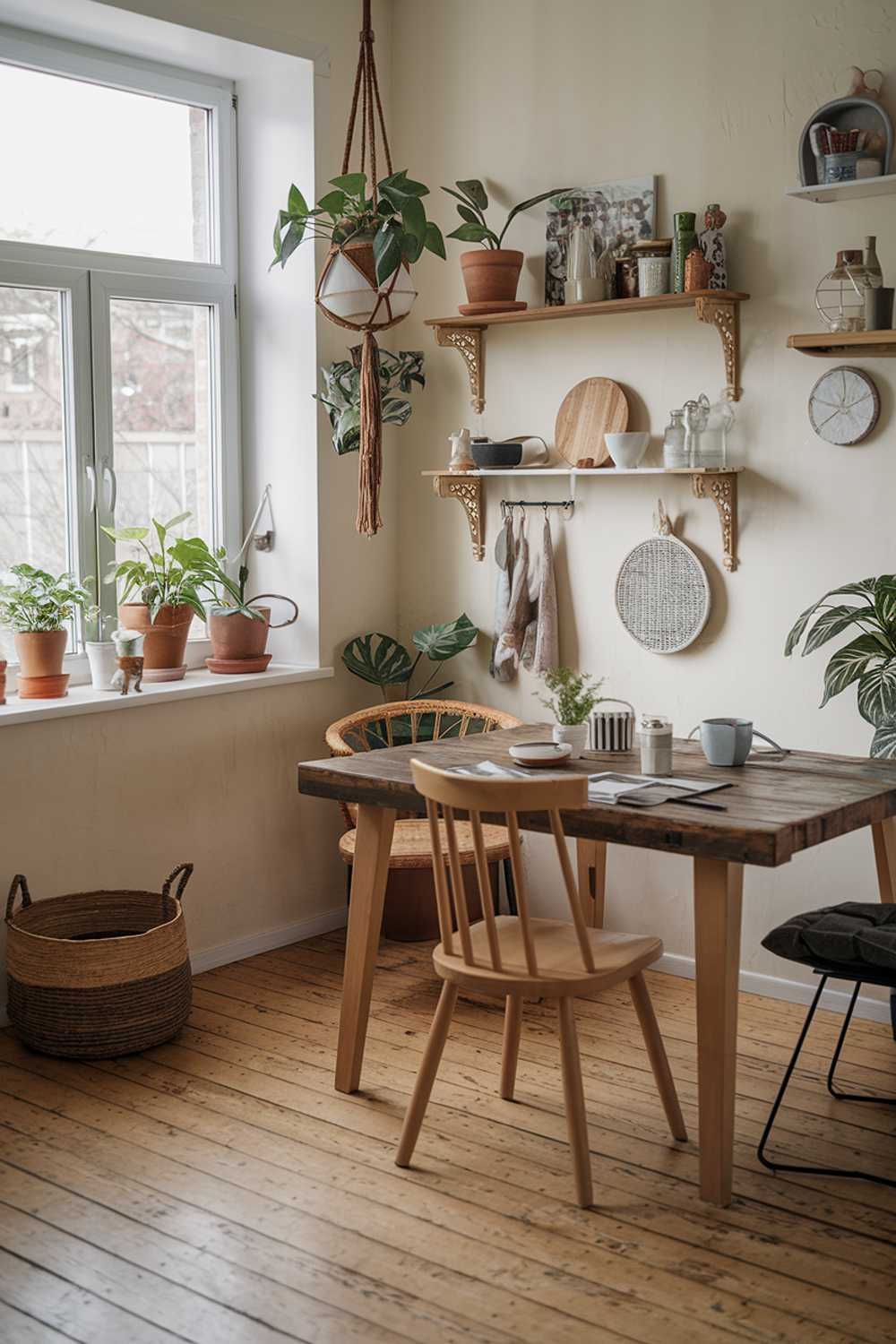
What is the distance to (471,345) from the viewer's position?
4207 mm

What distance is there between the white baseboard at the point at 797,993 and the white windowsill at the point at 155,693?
1.36 m

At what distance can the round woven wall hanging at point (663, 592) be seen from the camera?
3797 mm

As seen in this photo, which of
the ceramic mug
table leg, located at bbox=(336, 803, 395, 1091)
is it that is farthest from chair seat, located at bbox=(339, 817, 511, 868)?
the ceramic mug

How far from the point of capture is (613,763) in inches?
124

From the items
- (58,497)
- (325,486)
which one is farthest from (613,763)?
(58,497)

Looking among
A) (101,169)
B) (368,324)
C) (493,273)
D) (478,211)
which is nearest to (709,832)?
(368,324)

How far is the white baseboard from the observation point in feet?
11.7

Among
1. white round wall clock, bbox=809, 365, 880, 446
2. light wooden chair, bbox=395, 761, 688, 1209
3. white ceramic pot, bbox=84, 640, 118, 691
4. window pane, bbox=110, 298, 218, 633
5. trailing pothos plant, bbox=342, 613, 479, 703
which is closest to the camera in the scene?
light wooden chair, bbox=395, 761, 688, 1209

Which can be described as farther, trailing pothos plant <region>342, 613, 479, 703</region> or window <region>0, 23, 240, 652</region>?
trailing pothos plant <region>342, 613, 479, 703</region>

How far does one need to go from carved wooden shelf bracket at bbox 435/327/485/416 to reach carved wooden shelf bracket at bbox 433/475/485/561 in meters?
0.24

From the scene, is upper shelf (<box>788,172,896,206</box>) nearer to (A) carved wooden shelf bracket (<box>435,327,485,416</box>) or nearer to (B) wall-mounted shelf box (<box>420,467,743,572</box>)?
(B) wall-mounted shelf box (<box>420,467,743,572</box>)

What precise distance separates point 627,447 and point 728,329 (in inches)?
15.6

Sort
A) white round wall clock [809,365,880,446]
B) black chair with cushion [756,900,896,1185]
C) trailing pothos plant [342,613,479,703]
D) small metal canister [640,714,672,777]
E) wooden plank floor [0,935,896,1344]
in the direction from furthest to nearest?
trailing pothos plant [342,613,479,703] → white round wall clock [809,365,880,446] → small metal canister [640,714,672,777] → black chair with cushion [756,900,896,1185] → wooden plank floor [0,935,896,1344]

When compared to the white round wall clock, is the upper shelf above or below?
above
